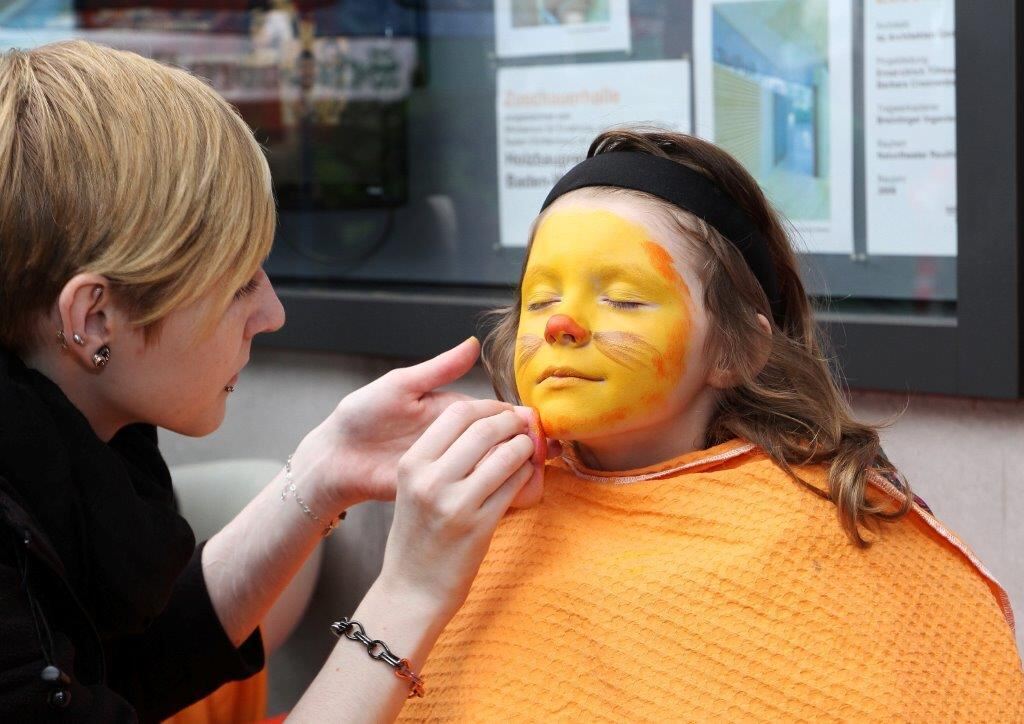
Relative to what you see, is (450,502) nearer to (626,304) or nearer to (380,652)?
(380,652)

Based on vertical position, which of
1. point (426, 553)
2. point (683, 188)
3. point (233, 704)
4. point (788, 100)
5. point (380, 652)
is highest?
point (788, 100)

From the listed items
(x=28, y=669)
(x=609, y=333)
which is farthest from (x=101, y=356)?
(x=609, y=333)

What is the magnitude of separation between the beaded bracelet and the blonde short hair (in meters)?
0.39

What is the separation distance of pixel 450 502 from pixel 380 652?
0.19 meters

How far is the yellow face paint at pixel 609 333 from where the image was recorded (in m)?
1.41

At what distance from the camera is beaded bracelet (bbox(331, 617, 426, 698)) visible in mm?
1345

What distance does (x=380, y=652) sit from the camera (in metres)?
1.35

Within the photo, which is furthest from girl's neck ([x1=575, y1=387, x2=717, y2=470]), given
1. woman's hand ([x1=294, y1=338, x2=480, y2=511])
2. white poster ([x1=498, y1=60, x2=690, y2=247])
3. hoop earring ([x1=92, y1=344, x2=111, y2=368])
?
white poster ([x1=498, y1=60, x2=690, y2=247])

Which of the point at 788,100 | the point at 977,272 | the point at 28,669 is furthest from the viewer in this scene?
the point at 788,100

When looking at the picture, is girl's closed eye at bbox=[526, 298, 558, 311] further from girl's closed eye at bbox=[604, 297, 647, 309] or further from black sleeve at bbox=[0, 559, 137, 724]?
black sleeve at bbox=[0, 559, 137, 724]

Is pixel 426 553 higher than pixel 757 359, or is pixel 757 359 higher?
pixel 757 359

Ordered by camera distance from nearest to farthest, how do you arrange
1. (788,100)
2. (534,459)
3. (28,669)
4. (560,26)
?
(28,669)
(534,459)
(788,100)
(560,26)

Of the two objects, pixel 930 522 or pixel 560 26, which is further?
pixel 560 26

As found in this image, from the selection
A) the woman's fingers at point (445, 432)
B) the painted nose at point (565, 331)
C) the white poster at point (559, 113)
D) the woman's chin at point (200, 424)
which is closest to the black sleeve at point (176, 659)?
the woman's chin at point (200, 424)
